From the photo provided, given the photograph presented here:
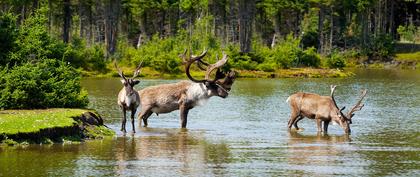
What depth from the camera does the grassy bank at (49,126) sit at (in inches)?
895

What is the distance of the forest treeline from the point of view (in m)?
82.7

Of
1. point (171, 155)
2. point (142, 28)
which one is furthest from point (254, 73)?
point (171, 155)

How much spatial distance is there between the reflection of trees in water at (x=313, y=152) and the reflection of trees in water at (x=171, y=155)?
69.6 inches

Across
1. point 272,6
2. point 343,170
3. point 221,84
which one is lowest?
point 343,170

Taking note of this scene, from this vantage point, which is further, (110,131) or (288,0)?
(288,0)

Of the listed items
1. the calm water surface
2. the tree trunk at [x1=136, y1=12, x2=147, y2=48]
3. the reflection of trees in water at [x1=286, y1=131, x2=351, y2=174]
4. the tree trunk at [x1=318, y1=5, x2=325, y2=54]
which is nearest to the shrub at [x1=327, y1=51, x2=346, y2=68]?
the tree trunk at [x1=318, y1=5, x2=325, y2=54]

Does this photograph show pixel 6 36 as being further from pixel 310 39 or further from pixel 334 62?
pixel 310 39

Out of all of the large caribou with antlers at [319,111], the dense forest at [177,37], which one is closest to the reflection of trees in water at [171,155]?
the large caribou with antlers at [319,111]

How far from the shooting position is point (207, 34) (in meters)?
94.5

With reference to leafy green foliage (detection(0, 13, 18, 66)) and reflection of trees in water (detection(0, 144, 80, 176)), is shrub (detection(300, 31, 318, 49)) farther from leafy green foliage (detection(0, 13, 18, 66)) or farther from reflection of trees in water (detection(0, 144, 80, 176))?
reflection of trees in water (detection(0, 144, 80, 176))

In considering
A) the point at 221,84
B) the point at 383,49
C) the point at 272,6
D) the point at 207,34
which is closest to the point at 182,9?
the point at 272,6

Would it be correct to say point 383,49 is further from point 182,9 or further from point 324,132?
point 324,132

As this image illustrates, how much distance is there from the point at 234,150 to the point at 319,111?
19.2 ft

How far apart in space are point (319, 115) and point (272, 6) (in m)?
81.6
